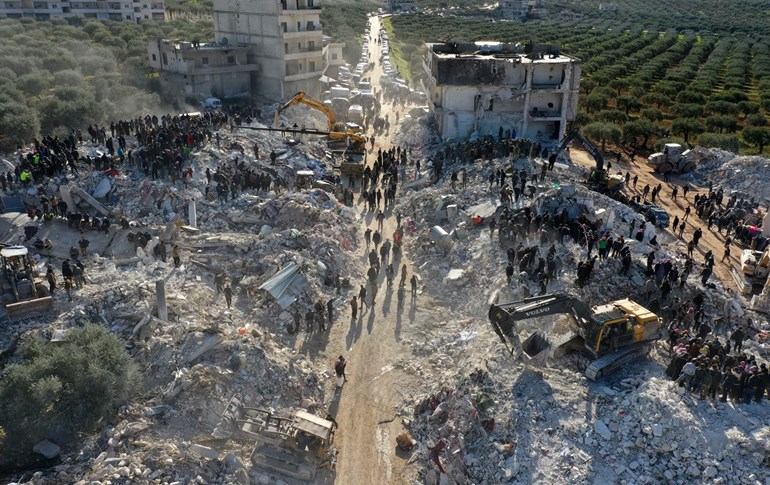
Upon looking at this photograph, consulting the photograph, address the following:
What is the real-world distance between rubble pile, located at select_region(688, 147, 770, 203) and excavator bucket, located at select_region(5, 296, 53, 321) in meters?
31.8

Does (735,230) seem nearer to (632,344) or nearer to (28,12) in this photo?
(632,344)

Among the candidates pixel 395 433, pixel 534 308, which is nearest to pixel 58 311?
pixel 395 433

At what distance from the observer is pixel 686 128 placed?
42.2 meters

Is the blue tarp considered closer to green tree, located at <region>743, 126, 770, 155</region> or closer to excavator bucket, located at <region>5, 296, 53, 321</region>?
excavator bucket, located at <region>5, 296, 53, 321</region>

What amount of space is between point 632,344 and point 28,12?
8642 centimetres

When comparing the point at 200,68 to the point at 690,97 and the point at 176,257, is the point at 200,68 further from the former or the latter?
the point at 690,97

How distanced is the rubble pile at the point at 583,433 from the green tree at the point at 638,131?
98.4ft

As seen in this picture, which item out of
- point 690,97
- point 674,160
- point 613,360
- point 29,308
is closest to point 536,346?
point 613,360

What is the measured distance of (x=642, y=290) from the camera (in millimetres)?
18891

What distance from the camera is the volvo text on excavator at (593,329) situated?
14547 mm

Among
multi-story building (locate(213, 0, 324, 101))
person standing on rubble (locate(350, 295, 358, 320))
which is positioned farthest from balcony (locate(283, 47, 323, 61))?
person standing on rubble (locate(350, 295, 358, 320))

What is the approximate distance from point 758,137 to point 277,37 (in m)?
34.6

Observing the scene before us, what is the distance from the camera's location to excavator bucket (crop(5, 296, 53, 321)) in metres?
17.0

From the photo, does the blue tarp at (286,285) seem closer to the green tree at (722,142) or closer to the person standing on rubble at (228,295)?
the person standing on rubble at (228,295)
